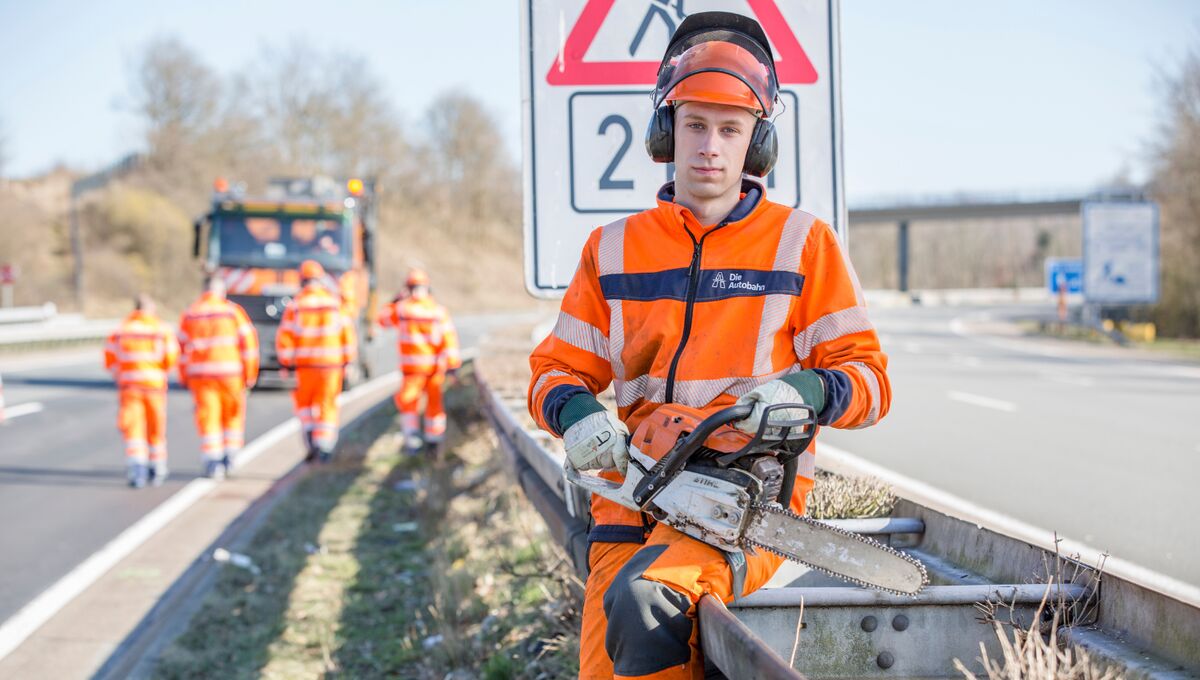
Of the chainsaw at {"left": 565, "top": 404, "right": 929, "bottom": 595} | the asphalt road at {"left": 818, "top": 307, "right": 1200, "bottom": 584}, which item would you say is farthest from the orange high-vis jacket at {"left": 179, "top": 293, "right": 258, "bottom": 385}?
the chainsaw at {"left": 565, "top": 404, "right": 929, "bottom": 595}

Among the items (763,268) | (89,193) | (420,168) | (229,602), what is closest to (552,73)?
(763,268)

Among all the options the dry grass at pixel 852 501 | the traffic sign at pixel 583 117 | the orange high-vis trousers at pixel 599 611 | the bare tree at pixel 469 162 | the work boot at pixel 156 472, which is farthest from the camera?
the bare tree at pixel 469 162

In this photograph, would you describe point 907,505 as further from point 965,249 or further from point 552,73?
point 965,249

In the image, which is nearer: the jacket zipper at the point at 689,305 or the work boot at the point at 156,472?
the jacket zipper at the point at 689,305

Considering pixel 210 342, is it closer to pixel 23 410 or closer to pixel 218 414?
pixel 218 414

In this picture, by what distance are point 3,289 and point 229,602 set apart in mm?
41142

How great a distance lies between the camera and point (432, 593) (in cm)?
614

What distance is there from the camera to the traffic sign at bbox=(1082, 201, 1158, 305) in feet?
96.6

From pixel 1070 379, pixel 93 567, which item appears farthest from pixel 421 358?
pixel 1070 379

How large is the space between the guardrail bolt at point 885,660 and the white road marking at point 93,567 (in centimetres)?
446

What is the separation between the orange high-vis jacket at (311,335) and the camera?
10633mm

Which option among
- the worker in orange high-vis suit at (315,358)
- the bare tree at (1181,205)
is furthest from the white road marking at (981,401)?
the bare tree at (1181,205)

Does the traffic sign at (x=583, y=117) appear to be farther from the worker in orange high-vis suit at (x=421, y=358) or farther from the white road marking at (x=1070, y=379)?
the white road marking at (x=1070, y=379)

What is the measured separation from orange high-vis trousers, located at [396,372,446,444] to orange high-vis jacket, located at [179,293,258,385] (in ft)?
4.77
